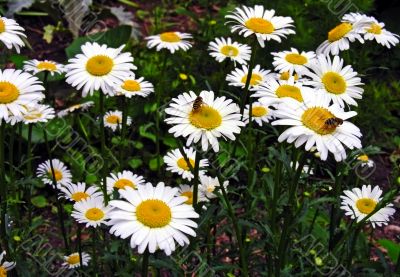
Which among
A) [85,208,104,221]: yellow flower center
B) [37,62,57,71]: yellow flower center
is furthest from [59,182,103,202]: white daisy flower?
[37,62,57,71]: yellow flower center

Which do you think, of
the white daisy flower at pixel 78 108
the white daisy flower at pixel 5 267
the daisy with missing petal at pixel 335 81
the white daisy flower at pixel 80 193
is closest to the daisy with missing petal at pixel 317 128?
the daisy with missing petal at pixel 335 81

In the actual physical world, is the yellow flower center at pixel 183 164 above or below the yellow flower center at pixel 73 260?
above

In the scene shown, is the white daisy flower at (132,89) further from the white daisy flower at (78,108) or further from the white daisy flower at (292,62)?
the white daisy flower at (78,108)

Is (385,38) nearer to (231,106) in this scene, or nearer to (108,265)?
(231,106)

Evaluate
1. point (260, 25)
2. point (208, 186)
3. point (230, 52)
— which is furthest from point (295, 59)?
point (208, 186)

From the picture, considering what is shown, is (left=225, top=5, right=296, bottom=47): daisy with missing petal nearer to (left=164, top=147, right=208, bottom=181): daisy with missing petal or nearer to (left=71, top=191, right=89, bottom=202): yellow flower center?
(left=164, top=147, right=208, bottom=181): daisy with missing petal

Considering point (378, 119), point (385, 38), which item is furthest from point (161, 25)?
point (385, 38)
